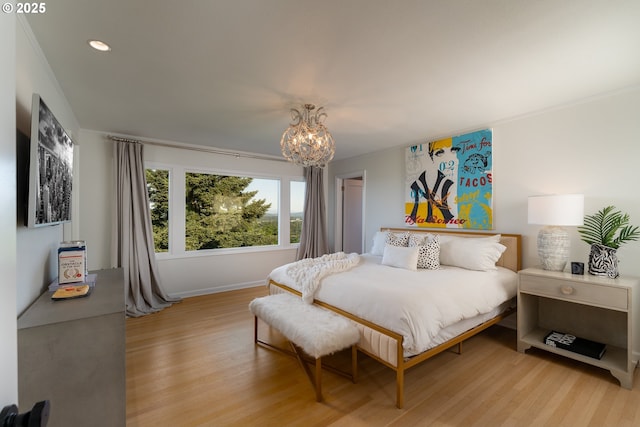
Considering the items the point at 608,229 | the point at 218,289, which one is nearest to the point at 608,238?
the point at 608,229

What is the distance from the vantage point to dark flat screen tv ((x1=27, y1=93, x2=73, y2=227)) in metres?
1.41

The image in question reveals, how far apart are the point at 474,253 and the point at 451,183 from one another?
1067mm

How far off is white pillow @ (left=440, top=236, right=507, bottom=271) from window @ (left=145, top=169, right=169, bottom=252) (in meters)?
3.90

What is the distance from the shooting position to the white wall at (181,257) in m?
3.51

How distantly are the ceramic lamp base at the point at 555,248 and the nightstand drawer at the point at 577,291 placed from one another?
268 mm

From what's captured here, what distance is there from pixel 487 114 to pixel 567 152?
84 cm

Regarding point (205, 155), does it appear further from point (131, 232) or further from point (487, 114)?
point (487, 114)

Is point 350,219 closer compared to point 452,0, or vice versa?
point 452,0

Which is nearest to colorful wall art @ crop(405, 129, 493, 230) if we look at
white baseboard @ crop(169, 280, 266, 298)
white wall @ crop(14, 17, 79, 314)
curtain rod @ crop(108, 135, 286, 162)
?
curtain rod @ crop(108, 135, 286, 162)

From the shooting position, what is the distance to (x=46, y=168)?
159cm

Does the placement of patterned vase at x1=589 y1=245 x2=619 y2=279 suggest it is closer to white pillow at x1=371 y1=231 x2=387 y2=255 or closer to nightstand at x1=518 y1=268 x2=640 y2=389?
nightstand at x1=518 y1=268 x2=640 y2=389

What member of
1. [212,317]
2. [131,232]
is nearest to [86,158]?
[131,232]

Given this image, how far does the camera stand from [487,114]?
2.95 m

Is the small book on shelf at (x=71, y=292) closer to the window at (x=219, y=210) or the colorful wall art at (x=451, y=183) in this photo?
the window at (x=219, y=210)
